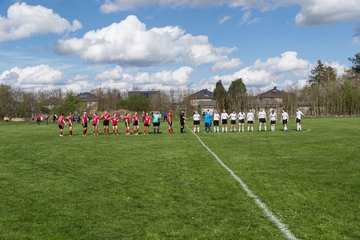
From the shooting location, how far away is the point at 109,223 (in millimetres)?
6875

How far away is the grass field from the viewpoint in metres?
6.45

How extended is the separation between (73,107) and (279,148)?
2749 inches

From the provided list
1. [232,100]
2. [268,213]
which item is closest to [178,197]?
[268,213]

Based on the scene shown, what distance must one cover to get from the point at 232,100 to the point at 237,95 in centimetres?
169

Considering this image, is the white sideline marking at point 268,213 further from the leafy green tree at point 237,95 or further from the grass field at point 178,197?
the leafy green tree at point 237,95

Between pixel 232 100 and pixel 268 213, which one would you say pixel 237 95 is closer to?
pixel 232 100

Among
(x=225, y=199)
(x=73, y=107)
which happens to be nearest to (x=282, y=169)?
(x=225, y=199)

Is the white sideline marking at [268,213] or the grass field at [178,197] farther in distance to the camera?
the grass field at [178,197]

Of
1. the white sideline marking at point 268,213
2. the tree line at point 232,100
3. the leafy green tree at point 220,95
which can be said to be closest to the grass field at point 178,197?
the white sideline marking at point 268,213

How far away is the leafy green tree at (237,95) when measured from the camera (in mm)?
96506

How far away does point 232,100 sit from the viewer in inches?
3880

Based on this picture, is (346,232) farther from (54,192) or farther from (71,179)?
(71,179)

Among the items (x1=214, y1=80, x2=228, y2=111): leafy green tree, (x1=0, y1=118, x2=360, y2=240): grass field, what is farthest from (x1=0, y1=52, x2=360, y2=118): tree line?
(x1=0, y1=118, x2=360, y2=240): grass field

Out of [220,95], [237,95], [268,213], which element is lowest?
[268,213]
